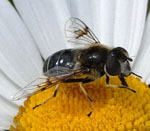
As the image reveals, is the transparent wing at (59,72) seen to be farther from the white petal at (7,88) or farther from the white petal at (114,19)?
the white petal at (114,19)

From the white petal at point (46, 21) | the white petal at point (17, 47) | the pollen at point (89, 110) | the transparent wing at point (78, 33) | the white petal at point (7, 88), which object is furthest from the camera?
the white petal at point (46, 21)

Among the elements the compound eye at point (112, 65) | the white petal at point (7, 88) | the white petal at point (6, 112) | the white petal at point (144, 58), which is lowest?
the white petal at point (144, 58)

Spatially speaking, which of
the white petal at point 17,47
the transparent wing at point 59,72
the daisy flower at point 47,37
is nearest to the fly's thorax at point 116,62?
the transparent wing at point 59,72

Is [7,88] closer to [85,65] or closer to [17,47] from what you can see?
[17,47]

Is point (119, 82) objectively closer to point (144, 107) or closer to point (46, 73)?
point (144, 107)

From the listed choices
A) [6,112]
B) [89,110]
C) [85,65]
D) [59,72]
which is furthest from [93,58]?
[6,112]

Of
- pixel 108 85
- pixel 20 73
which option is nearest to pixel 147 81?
pixel 108 85
